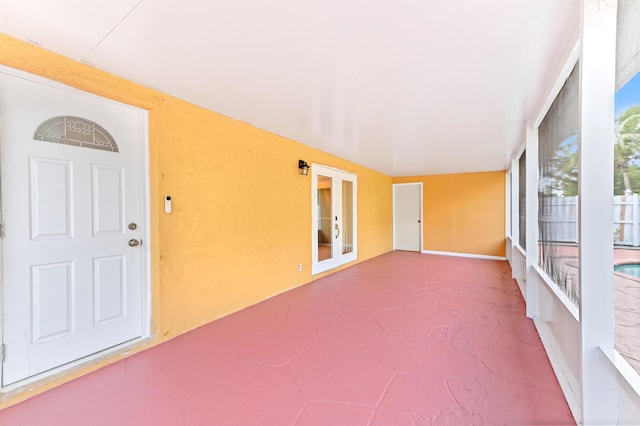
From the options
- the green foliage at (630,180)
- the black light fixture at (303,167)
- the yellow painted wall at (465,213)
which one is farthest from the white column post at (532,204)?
the yellow painted wall at (465,213)

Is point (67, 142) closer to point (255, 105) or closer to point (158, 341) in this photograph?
point (255, 105)

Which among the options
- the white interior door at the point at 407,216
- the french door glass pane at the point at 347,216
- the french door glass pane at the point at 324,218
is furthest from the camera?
the white interior door at the point at 407,216

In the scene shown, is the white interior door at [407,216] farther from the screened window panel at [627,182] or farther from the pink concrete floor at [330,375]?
the screened window panel at [627,182]

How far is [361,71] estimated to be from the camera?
188 centimetres

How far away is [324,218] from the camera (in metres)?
4.70

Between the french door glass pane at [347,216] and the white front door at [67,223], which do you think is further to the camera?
the french door glass pane at [347,216]

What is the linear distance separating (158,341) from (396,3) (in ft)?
9.79

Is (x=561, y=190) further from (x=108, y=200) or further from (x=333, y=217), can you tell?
(x=108, y=200)

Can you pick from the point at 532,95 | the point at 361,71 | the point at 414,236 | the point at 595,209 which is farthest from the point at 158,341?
the point at 414,236

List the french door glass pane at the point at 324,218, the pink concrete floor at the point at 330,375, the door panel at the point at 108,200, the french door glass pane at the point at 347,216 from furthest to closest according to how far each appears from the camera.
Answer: the french door glass pane at the point at 347,216, the french door glass pane at the point at 324,218, the door panel at the point at 108,200, the pink concrete floor at the point at 330,375

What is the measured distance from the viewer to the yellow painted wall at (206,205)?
2.02m

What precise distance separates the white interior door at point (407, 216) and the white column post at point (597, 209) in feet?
19.8

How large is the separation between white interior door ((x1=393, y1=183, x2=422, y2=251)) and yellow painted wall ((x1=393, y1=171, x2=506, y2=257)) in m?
0.21

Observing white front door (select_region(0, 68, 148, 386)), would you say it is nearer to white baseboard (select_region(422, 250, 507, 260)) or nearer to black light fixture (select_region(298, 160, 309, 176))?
black light fixture (select_region(298, 160, 309, 176))
